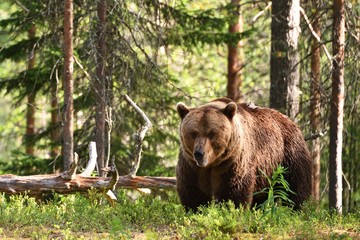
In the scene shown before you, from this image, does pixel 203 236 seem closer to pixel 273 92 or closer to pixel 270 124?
pixel 270 124

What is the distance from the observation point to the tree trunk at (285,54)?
14.3 metres

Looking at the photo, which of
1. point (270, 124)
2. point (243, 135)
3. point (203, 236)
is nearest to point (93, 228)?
point (203, 236)

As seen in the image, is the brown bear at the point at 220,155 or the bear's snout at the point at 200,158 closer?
the bear's snout at the point at 200,158

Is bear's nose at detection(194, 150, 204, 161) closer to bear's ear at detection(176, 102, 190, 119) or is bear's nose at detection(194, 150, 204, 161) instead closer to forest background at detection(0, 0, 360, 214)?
bear's ear at detection(176, 102, 190, 119)

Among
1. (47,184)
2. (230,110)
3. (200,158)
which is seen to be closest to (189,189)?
(200,158)

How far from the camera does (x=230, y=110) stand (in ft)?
29.2

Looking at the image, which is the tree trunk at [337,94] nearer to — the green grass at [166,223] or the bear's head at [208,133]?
the green grass at [166,223]

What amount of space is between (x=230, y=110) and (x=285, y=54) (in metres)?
5.89


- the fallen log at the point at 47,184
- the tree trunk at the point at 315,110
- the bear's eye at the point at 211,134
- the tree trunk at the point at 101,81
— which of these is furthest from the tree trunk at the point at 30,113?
the bear's eye at the point at 211,134

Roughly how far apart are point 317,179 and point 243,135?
32.8ft

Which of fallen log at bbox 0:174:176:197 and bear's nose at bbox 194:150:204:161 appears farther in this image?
fallen log at bbox 0:174:176:197

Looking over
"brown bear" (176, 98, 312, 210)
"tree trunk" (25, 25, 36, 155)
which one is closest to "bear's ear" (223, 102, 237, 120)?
"brown bear" (176, 98, 312, 210)

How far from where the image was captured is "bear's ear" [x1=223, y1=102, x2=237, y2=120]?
886 cm

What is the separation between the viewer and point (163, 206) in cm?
955
